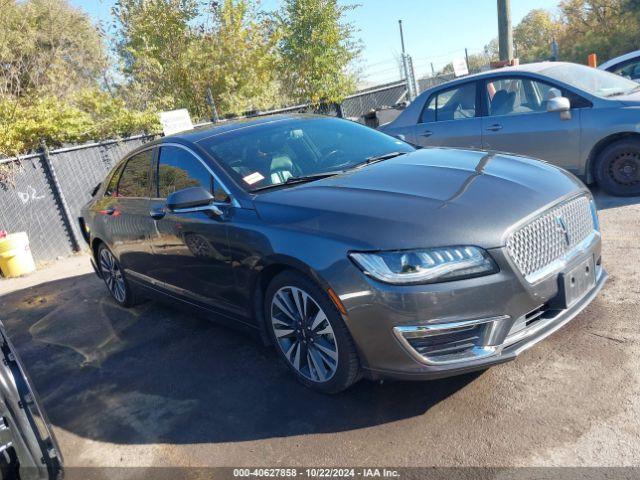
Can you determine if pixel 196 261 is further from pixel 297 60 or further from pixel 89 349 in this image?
pixel 297 60

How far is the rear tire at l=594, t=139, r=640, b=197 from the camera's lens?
19.3ft

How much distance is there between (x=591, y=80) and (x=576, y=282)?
440 cm

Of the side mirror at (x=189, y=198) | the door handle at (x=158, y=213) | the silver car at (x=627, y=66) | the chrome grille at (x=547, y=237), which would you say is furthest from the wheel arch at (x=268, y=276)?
the silver car at (x=627, y=66)

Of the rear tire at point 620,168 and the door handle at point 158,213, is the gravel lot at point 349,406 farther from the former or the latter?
the rear tire at point 620,168

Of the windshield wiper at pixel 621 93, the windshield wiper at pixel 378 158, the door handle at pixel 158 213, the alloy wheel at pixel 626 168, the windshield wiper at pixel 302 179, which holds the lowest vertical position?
the alloy wheel at pixel 626 168

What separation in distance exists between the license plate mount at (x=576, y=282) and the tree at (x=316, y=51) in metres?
11.8

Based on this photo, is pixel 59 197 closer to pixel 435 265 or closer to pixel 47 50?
pixel 435 265

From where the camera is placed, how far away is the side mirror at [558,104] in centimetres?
588

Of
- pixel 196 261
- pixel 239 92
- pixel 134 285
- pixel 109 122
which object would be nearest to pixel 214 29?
pixel 239 92

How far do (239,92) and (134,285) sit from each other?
9851 millimetres

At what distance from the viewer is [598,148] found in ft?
19.9

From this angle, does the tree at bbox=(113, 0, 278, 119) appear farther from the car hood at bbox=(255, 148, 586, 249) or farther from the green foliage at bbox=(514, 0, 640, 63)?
the green foliage at bbox=(514, 0, 640, 63)

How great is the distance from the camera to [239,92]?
14078 millimetres

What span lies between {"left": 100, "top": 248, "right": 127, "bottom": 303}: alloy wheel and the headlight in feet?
11.9
